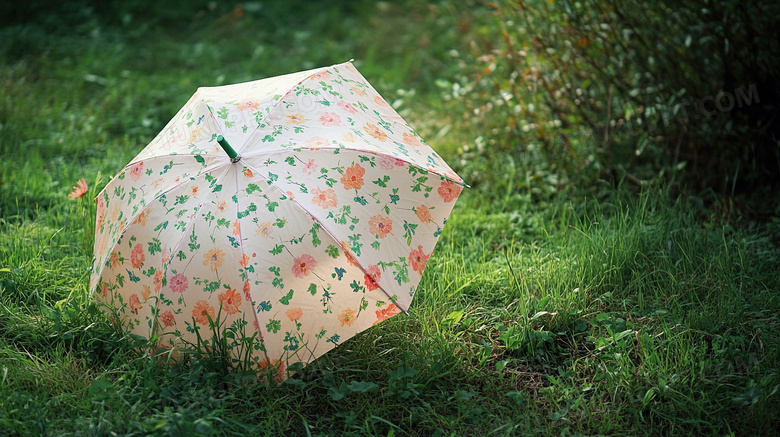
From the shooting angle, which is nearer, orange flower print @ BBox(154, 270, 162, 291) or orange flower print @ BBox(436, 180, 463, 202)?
orange flower print @ BBox(154, 270, 162, 291)

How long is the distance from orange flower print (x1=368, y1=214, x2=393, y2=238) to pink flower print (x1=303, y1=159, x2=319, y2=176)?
258 mm

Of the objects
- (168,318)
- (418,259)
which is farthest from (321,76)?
(168,318)

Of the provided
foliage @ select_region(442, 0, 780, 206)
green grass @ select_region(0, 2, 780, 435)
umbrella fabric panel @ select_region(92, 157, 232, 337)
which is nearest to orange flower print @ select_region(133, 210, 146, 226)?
umbrella fabric panel @ select_region(92, 157, 232, 337)

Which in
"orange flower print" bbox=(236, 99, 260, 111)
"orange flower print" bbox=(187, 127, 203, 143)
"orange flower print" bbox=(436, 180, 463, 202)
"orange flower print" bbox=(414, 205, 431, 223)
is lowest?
"orange flower print" bbox=(414, 205, 431, 223)

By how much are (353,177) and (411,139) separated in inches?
16.3

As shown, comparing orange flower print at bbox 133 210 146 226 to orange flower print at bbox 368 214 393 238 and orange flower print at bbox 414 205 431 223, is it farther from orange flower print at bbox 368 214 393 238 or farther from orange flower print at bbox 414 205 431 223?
orange flower print at bbox 414 205 431 223

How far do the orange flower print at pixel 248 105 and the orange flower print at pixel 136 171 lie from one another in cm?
43

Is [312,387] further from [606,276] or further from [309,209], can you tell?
[606,276]

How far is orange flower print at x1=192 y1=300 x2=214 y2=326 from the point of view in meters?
2.35

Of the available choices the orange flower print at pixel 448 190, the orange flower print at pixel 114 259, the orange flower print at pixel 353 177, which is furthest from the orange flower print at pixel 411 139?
the orange flower print at pixel 114 259

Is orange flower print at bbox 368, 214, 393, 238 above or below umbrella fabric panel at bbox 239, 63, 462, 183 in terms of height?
below

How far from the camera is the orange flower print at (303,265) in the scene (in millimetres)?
2283

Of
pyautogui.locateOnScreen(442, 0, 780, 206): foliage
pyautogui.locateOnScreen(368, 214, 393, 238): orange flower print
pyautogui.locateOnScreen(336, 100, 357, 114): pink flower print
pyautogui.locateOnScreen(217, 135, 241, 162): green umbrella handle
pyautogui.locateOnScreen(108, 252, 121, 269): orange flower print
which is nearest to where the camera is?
pyautogui.locateOnScreen(217, 135, 241, 162): green umbrella handle

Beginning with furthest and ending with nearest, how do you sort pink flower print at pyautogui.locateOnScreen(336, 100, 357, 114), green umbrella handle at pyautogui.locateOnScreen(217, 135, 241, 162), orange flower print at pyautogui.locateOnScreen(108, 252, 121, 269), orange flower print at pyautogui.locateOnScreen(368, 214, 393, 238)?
pink flower print at pyautogui.locateOnScreen(336, 100, 357, 114)
orange flower print at pyautogui.locateOnScreen(108, 252, 121, 269)
orange flower print at pyautogui.locateOnScreen(368, 214, 393, 238)
green umbrella handle at pyautogui.locateOnScreen(217, 135, 241, 162)
